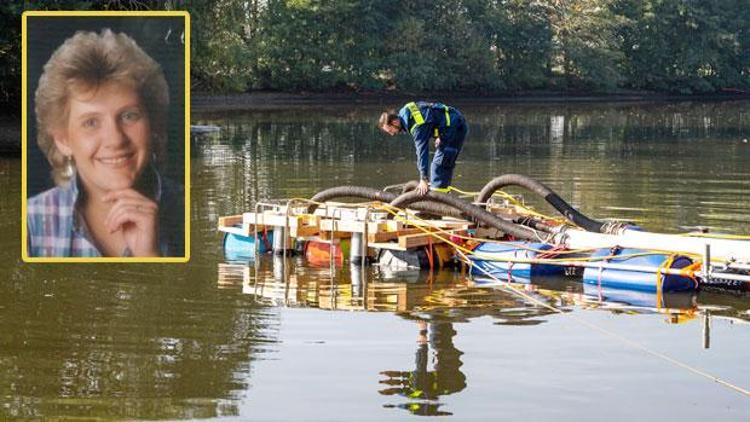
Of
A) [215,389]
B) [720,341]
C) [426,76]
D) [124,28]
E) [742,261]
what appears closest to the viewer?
[124,28]

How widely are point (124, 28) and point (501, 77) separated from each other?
2806 inches

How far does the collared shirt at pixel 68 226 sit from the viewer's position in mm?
4168

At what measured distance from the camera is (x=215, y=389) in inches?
354

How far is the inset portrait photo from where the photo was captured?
3.97 metres

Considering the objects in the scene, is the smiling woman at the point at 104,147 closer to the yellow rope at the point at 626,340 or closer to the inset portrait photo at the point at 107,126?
the inset portrait photo at the point at 107,126

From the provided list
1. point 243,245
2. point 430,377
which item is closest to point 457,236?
point 243,245

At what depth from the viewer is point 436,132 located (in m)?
15.0

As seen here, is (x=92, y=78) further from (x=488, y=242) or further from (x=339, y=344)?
(x=488, y=242)

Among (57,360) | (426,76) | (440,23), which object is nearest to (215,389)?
(57,360)

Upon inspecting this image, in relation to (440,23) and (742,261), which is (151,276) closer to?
(742,261)

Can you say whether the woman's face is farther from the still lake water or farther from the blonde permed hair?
the still lake water


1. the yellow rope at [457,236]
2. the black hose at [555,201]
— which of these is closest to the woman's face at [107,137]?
the yellow rope at [457,236]

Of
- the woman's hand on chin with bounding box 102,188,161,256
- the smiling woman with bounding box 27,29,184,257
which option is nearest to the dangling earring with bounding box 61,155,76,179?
the smiling woman with bounding box 27,29,184,257

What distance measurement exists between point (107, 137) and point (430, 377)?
5.72 m
